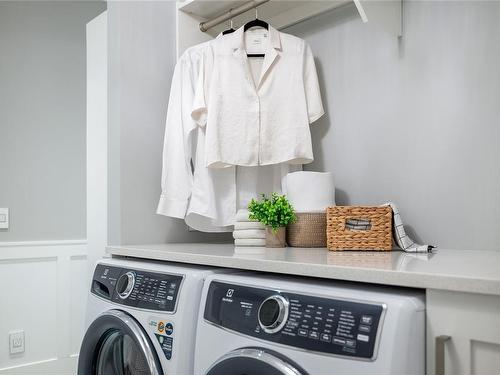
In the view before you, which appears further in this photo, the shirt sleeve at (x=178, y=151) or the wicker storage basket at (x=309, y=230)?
the shirt sleeve at (x=178, y=151)

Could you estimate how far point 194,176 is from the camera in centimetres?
200

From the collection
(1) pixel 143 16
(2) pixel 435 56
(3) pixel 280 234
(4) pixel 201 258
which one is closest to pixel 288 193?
(3) pixel 280 234

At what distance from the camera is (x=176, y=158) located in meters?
1.99

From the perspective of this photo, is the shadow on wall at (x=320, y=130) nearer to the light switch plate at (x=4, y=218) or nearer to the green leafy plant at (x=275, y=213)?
the green leafy plant at (x=275, y=213)

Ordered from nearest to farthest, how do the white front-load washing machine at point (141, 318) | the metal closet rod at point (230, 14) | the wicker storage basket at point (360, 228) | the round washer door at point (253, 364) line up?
1. the round washer door at point (253, 364)
2. the white front-load washing machine at point (141, 318)
3. the wicker storage basket at point (360, 228)
4. the metal closet rod at point (230, 14)

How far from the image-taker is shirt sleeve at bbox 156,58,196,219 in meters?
1.96

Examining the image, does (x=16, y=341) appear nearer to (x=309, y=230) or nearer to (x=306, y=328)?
(x=309, y=230)

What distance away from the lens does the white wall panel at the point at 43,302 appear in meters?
3.06

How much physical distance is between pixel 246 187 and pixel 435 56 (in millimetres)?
851

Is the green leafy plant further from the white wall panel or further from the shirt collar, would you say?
the white wall panel

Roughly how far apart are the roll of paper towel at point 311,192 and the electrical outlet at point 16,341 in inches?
87.1

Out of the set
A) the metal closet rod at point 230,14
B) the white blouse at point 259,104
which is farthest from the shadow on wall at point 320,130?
the metal closet rod at point 230,14

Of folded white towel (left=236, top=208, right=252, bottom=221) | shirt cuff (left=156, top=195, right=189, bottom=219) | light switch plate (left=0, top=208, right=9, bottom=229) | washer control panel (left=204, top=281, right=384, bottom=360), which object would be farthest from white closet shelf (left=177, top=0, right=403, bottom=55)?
light switch plate (left=0, top=208, right=9, bottom=229)

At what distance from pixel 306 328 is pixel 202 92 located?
3.83 ft
